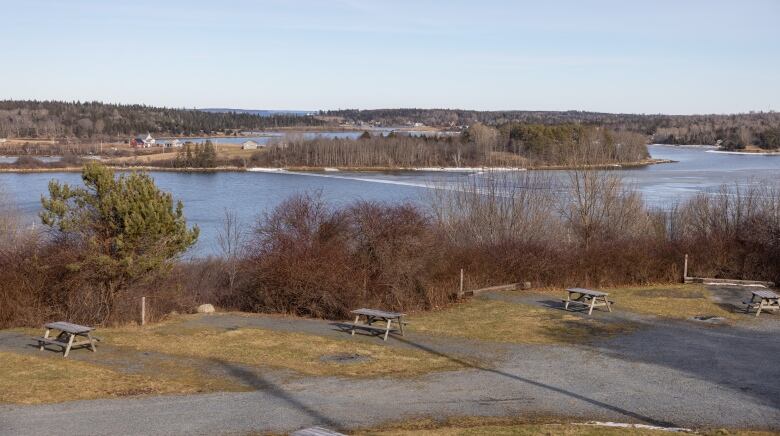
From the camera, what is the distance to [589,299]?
2078cm

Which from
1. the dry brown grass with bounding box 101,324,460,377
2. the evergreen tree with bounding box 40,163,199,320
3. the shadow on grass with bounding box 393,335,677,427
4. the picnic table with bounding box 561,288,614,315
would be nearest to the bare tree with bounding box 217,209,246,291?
the evergreen tree with bounding box 40,163,199,320

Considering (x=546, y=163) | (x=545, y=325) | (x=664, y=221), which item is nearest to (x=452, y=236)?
(x=664, y=221)

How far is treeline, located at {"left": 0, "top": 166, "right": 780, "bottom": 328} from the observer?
18.3m

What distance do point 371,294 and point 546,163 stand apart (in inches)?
2333

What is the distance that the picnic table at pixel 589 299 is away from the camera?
1966cm

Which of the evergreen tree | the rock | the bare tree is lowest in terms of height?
the bare tree

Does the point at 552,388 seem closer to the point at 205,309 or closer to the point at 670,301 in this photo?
the point at 670,301

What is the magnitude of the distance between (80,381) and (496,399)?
679 cm

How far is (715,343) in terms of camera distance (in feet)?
54.1

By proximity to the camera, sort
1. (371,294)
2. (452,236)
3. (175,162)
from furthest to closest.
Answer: (175,162), (452,236), (371,294)

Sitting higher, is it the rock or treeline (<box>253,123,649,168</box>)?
treeline (<box>253,123,649,168</box>)

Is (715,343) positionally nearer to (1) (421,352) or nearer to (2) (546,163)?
(1) (421,352)

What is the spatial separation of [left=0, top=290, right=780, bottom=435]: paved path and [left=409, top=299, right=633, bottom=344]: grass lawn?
1.53 m

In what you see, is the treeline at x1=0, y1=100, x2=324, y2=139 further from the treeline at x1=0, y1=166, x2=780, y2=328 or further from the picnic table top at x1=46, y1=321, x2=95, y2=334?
the picnic table top at x1=46, y1=321, x2=95, y2=334
